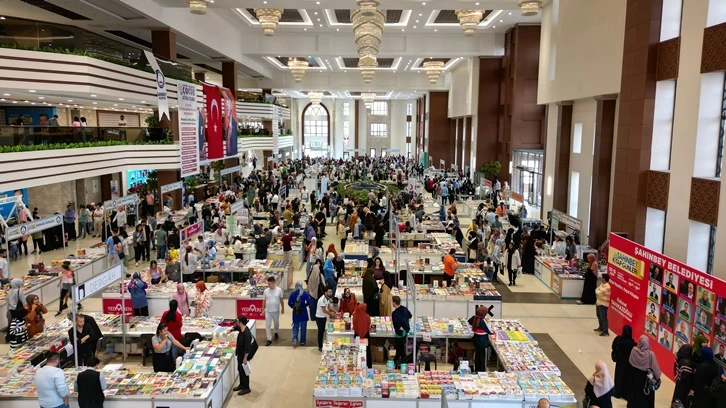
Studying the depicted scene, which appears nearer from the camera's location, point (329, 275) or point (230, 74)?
point (329, 275)

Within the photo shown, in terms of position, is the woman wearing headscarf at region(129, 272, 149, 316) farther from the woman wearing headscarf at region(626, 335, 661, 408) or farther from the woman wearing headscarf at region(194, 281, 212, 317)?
the woman wearing headscarf at region(626, 335, 661, 408)

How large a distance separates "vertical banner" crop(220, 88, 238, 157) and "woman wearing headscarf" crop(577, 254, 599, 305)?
16462 millimetres

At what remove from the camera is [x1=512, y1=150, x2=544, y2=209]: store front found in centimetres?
2417

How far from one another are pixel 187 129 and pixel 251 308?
7.40 m

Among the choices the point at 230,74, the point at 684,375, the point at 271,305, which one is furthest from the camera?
the point at 230,74

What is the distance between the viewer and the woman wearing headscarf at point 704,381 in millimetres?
6355

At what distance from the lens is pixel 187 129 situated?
16062 mm

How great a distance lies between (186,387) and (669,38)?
420 inches

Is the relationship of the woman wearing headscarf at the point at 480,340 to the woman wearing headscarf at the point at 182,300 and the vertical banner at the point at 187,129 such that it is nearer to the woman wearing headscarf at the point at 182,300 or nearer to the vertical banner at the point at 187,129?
the woman wearing headscarf at the point at 182,300

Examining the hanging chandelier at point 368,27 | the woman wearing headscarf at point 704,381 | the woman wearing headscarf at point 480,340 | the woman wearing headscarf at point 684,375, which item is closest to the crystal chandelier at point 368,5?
the hanging chandelier at point 368,27

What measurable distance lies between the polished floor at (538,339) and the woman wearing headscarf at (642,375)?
550 millimetres

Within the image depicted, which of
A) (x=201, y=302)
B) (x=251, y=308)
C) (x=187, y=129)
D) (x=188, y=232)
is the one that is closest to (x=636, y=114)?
(x=251, y=308)

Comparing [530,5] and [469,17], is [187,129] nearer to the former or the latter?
[469,17]

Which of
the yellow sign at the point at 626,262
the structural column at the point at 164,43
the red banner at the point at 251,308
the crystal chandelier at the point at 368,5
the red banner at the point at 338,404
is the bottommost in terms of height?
the red banner at the point at 251,308
